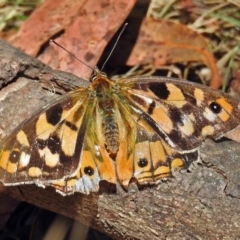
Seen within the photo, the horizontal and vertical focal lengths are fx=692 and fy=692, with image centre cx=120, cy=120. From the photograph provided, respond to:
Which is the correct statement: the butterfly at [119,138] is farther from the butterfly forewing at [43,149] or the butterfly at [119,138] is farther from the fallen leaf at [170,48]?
the fallen leaf at [170,48]

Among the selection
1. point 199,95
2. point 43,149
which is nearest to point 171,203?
point 199,95

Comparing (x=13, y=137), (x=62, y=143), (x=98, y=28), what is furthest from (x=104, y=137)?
(x=98, y=28)

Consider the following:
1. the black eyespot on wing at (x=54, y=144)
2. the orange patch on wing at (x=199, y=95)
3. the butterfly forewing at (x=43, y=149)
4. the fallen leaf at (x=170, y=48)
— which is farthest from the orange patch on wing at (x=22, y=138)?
the fallen leaf at (x=170, y=48)

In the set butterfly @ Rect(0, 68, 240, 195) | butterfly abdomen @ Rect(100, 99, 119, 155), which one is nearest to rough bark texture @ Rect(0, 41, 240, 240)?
butterfly @ Rect(0, 68, 240, 195)

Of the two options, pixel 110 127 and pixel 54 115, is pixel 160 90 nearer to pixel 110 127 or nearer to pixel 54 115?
pixel 110 127

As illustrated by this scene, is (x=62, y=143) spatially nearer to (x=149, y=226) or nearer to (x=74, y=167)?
(x=74, y=167)

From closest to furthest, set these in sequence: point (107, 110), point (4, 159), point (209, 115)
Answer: point (4, 159), point (209, 115), point (107, 110)
